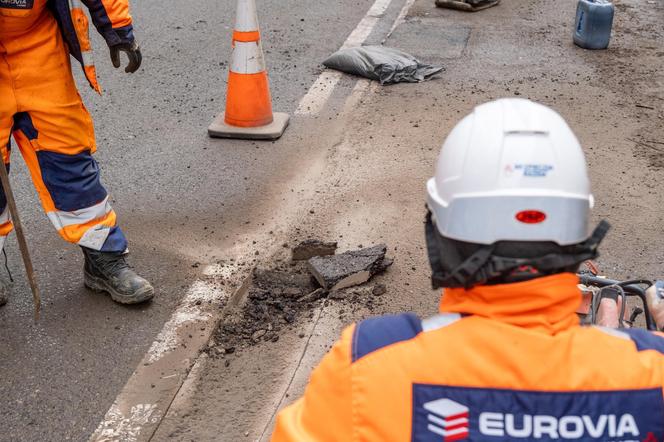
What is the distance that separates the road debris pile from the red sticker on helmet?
7.43 ft

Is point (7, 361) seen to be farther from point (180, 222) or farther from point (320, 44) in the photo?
point (320, 44)

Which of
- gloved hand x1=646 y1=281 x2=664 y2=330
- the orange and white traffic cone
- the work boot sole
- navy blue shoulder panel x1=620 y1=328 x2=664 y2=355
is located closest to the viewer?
navy blue shoulder panel x1=620 y1=328 x2=664 y2=355

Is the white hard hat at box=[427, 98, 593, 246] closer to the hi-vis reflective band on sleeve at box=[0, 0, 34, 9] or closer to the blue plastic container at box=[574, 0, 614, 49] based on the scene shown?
the hi-vis reflective band on sleeve at box=[0, 0, 34, 9]

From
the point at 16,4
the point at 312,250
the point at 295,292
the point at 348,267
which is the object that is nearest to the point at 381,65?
the point at 312,250

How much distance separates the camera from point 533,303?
167 cm

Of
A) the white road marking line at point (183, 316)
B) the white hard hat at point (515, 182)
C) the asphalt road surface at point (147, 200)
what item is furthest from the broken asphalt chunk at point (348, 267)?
the white hard hat at point (515, 182)

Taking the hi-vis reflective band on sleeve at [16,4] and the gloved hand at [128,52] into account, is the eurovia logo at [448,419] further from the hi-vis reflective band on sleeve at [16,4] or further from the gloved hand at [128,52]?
the gloved hand at [128,52]

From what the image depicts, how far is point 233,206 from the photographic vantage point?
16.6 ft

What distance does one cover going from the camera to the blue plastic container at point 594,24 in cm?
829

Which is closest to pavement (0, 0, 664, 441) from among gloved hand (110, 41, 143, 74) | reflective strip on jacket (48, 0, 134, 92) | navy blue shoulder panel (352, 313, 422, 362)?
gloved hand (110, 41, 143, 74)

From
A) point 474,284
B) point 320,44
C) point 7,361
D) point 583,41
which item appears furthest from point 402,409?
point 583,41

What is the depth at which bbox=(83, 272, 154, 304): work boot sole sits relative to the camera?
13.2 feet

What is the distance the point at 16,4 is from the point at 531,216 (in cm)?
266

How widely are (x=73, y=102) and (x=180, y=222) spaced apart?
1.20m
